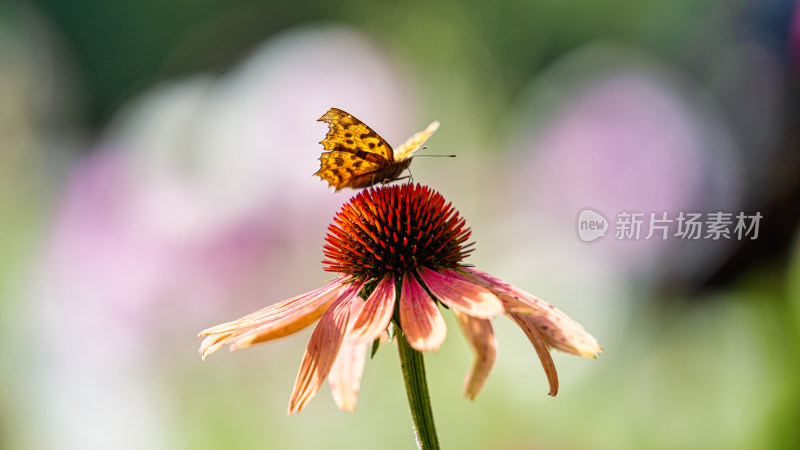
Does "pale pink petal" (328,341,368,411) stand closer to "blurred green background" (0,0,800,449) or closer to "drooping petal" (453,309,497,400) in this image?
"drooping petal" (453,309,497,400)

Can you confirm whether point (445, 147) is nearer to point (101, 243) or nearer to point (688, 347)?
point (688, 347)

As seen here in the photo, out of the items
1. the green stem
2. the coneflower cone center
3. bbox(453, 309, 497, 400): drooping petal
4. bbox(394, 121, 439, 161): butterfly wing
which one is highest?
bbox(394, 121, 439, 161): butterfly wing

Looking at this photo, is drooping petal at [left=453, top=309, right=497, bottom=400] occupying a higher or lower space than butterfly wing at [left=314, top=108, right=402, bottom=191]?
lower

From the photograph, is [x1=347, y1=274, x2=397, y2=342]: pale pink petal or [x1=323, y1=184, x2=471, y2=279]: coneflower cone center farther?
[x1=323, y1=184, x2=471, y2=279]: coneflower cone center

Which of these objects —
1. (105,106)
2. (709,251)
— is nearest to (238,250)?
(105,106)

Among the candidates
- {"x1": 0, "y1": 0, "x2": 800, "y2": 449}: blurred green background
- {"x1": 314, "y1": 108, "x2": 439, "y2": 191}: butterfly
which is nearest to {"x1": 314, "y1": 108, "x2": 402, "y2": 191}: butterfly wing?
{"x1": 314, "y1": 108, "x2": 439, "y2": 191}: butterfly

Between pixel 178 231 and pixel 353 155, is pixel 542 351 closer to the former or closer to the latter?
pixel 353 155
